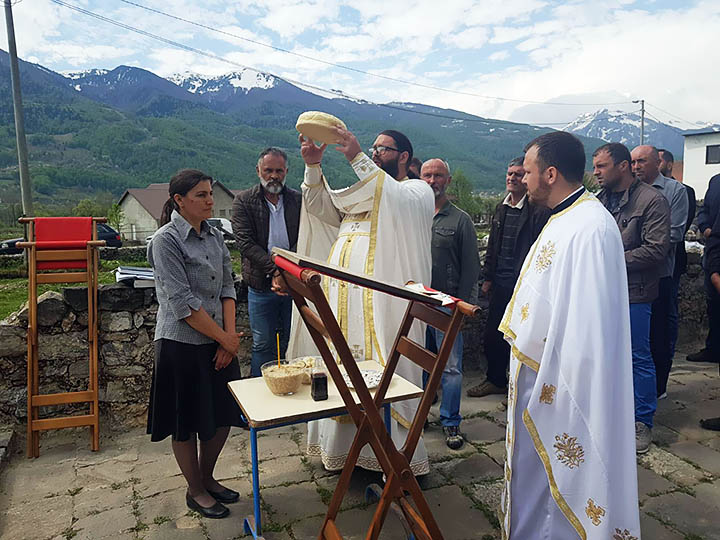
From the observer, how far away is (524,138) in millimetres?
192500

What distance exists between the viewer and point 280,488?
10.8 feet

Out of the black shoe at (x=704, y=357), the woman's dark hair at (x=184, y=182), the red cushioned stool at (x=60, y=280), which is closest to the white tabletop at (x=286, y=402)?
the woman's dark hair at (x=184, y=182)

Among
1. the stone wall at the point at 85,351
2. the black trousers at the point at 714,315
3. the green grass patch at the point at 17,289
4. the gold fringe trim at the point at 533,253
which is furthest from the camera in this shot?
the green grass patch at the point at 17,289

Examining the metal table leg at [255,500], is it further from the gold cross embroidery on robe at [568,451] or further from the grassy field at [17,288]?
the grassy field at [17,288]

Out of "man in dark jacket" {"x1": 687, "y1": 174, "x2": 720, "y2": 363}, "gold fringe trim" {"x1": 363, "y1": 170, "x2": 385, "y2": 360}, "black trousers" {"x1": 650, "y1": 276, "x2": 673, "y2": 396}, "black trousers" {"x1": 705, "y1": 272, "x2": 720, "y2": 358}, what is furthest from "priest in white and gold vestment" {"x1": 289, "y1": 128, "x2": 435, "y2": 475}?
"black trousers" {"x1": 705, "y1": 272, "x2": 720, "y2": 358}

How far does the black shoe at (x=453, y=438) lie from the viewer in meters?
3.83

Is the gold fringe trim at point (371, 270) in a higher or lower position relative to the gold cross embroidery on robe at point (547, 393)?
higher

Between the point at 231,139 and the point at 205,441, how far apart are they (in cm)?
16416

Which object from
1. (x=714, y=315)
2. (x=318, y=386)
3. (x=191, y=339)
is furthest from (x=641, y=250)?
(x=191, y=339)

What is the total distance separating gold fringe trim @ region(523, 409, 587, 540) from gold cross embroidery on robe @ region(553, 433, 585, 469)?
62 mm

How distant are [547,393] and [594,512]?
489mm

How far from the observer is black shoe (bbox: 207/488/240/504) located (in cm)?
313

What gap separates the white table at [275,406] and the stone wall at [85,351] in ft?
6.14

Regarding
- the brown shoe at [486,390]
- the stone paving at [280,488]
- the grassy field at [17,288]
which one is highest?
the brown shoe at [486,390]
